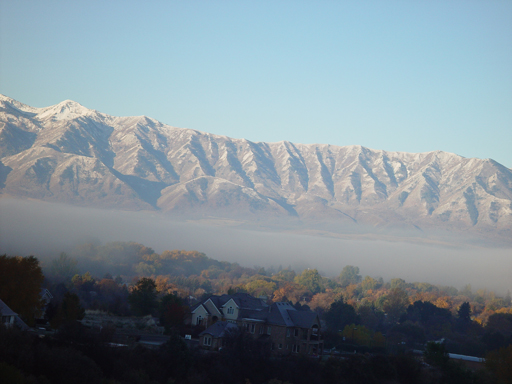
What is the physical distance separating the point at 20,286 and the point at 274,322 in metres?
29.3

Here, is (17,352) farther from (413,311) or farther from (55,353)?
(413,311)

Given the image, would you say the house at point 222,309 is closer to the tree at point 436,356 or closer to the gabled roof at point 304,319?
the gabled roof at point 304,319

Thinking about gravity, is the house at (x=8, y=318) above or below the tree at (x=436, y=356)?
above

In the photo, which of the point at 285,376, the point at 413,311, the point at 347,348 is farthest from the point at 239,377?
the point at 413,311

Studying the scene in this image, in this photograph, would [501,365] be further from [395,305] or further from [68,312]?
[395,305]

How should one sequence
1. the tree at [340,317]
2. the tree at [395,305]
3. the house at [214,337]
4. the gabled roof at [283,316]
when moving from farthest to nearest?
1. the tree at [395,305]
2. the tree at [340,317]
3. the gabled roof at [283,316]
4. the house at [214,337]

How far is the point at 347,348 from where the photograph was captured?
285ft

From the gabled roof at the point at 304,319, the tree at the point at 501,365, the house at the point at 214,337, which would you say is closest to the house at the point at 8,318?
the house at the point at 214,337

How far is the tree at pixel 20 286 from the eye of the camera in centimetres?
5894

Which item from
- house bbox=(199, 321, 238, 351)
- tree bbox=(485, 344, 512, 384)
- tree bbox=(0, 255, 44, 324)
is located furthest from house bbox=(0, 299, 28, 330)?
tree bbox=(485, 344, 512, 384)

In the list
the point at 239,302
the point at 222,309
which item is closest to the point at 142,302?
the point at 222,309

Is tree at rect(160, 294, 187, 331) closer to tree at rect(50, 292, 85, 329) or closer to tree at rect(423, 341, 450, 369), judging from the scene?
tree at rect(50, 292, 85, 329)

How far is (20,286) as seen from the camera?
198 feet

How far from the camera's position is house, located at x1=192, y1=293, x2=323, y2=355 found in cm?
6825
